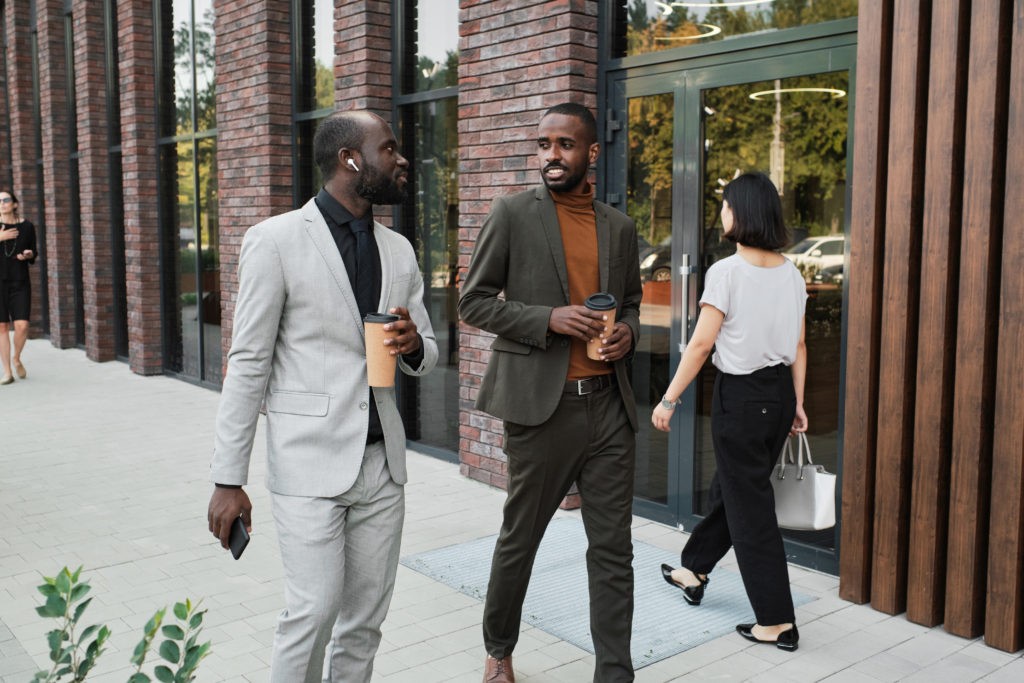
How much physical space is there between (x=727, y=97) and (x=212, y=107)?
658 centimetres

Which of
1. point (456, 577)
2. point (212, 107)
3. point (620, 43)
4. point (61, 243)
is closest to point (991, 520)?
point (456, 577)

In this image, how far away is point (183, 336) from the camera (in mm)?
11203

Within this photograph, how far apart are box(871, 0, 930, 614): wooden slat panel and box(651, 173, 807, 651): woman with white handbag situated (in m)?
0.49

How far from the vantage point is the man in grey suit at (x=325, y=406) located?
2.70 metres

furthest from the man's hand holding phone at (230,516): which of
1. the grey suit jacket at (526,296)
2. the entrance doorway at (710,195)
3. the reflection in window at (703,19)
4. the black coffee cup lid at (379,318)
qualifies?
the reflection in window at (703,19)

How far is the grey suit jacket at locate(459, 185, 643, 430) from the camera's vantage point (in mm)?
3430

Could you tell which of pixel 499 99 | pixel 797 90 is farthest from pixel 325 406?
pixel 499 99

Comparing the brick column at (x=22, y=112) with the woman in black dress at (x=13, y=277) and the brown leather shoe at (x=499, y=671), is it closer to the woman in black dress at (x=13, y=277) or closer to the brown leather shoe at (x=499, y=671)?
the woman in black dress at (x=13, y=277)

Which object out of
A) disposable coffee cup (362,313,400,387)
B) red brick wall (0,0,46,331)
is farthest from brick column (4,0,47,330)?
disposable coffee cup (362,313,400,387)

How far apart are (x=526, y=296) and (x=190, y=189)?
8212 mm

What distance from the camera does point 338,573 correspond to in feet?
9.07

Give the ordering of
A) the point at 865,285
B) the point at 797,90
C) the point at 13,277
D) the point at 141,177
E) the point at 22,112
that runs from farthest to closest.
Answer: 1. the point at 22,112
2. the point at 141,177
3. the point at 13,277
4. the point at 797,90
5. the point at 865,285

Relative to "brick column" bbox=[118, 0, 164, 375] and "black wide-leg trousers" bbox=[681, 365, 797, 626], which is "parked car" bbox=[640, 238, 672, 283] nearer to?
"black wide-leg trousers" bbox=[681, 365, 797, 626]

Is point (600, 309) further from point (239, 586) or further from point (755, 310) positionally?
point (239, 586)
